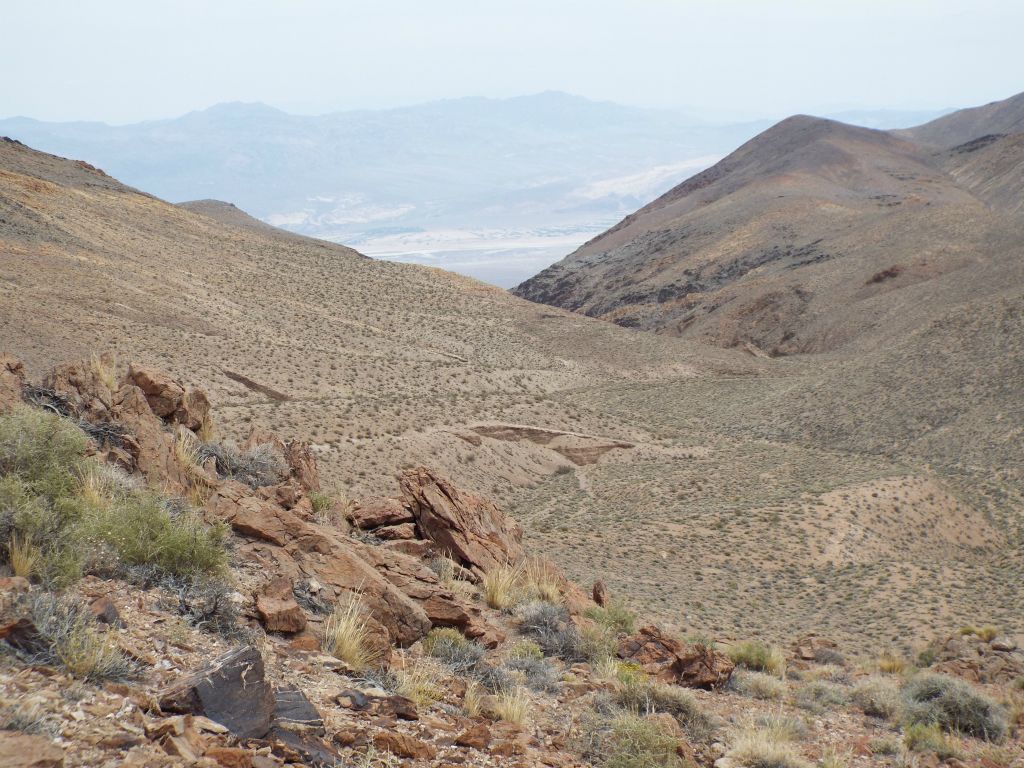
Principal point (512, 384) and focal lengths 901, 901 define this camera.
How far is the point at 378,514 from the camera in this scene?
43.2ft

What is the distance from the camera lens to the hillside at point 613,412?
19.9 meters

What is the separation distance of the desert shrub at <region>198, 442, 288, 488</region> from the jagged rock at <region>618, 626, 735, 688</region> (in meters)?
5.53

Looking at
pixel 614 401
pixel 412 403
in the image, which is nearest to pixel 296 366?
pixel 412 403

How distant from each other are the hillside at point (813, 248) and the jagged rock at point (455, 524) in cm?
3857

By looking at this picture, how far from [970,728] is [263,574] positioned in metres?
7.48

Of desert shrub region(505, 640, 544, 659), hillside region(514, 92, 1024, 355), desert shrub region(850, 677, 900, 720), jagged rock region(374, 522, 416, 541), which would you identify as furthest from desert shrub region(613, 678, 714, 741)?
hillside region(514, 92, 1024, 355)

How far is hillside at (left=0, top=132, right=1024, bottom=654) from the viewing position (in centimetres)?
1994

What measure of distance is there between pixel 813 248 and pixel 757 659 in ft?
213

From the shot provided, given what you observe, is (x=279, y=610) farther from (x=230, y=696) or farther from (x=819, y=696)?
(x=819, y=696)

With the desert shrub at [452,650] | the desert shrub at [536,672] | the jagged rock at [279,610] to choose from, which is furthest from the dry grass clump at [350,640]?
the desert shrub at [536,672]

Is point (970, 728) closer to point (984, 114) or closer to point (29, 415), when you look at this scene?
point (29, 415)

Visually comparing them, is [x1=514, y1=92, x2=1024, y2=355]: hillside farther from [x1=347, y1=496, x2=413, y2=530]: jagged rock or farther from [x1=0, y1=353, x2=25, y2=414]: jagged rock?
[x1=0, y1=353, x2=25, y2=414]: jagged rock

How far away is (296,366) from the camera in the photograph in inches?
1309

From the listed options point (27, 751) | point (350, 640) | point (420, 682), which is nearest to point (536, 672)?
point (420, 682)
